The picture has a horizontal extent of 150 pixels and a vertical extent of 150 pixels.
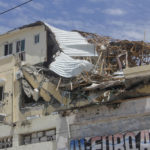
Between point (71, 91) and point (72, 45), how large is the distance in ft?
12.6

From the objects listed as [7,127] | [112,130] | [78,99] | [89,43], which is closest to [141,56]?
[89,43]

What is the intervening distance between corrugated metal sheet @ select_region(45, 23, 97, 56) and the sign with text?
19.7ft

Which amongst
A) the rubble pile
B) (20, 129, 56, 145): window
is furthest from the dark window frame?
(20, 129, 56, 145): window

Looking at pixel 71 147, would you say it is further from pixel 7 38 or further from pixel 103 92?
pixel 7 38

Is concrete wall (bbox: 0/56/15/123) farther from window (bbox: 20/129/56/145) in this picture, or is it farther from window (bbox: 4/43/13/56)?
window (bbox: 4/43/13/56)

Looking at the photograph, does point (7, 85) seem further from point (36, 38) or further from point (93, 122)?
point (93, 122)

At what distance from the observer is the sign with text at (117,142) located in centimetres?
1571

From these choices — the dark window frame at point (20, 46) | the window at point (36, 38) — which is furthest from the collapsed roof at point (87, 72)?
the dark window frame at point (20, 46)

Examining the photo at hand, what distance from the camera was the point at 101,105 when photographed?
57.3 ft

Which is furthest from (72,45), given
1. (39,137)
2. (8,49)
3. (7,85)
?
(39,137)

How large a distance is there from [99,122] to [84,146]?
1254 mm

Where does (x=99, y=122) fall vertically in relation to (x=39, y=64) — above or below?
below

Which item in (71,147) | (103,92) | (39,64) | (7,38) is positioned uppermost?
(7,38)

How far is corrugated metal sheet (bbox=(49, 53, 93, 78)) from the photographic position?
1925cm
